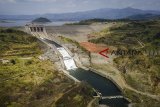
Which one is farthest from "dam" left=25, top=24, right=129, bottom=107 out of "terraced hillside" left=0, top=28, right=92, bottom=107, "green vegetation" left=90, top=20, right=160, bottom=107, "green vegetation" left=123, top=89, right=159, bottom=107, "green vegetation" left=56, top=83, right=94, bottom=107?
"terraced hillside" left=0, top=28, right=92, bottom=107

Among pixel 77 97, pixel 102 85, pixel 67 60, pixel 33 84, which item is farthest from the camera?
pixel 67 60

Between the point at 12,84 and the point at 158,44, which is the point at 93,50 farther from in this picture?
the point at 12,84

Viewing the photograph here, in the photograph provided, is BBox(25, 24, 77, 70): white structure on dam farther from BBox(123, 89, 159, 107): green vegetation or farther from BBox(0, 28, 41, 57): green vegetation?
BBox(123, 89, 159, 107): green vegetation

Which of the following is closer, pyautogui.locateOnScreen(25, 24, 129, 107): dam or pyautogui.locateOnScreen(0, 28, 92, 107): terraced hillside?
pyautogui.locateOnScreen(0, 28, 92, 107): terraced hillside

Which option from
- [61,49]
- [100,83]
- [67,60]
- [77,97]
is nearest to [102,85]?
[100,83]

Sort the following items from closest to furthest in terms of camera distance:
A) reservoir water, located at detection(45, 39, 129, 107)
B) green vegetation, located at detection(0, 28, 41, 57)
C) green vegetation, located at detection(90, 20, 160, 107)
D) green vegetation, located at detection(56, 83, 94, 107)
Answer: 1. green vegetation, located at detection(56, 83, 94, 107)
2. reservoir water, located at detection(45, 39, 129, 107)
3. green vegetation, located at detection(90, 20, 160, 107)
4. green vegetation, located at detection(0, 28, 41, 57)

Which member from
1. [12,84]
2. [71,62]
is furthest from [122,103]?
[71,62]

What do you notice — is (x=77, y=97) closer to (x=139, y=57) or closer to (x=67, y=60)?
(x=67, y=60)
